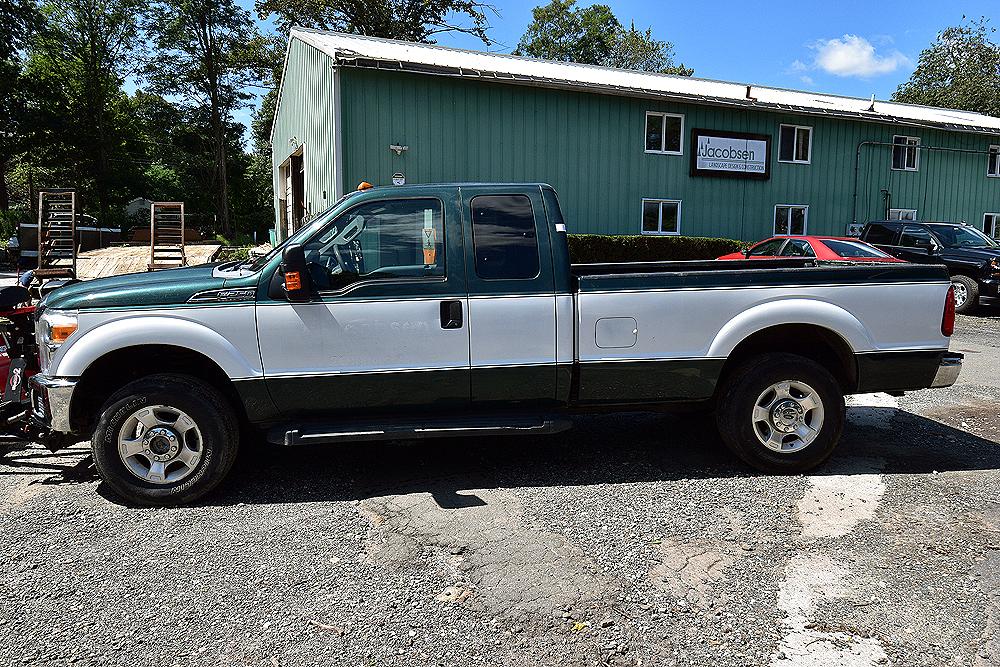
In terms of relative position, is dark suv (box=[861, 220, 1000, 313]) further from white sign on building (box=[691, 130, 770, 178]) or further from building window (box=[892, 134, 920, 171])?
building window (box=[892, 134, 920, 171])

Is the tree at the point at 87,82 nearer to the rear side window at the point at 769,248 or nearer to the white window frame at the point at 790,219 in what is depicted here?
the white window frame at the point at 790,219

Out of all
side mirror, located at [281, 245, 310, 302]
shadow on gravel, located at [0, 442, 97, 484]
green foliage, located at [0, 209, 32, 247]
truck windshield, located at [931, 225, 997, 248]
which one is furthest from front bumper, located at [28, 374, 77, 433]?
green foliage, located at [0, 209, 32, 247]

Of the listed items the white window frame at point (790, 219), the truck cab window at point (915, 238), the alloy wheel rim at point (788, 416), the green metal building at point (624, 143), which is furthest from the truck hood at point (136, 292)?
the white window frame at point (790, 219)

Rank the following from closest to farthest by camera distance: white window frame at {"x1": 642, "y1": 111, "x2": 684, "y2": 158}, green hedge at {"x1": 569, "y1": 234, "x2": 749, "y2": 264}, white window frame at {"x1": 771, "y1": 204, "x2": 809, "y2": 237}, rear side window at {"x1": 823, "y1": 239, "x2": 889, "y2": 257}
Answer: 1. rear side window at {"x1": 823, "y1": 239, "x2": 889, "y2": 257}
2. green hedge at {"x1": 569, "y1": 234, "x2": 749, "y2": 264}
3. white window frame at {"x1": 642, "y1": 111, "x2": 684, "y2": 158}
4. white window frame at {"x1": 771, "y1": 204, "x2": 809, "y2": 237}

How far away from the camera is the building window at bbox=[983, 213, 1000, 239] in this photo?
27922 millimetres

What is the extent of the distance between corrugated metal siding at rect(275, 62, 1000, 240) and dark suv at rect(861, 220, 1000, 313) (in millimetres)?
6934

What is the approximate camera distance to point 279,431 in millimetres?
4473

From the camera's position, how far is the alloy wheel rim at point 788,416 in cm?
491

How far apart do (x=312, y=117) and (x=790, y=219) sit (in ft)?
50.4

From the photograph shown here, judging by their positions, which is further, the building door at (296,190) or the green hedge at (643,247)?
the building door at (296,190)

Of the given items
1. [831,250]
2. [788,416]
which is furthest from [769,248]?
[788,416]

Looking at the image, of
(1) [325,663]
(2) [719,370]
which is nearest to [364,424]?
(1) [325,663]

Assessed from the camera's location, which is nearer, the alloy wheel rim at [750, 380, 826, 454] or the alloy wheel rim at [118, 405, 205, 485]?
the alloy wheel rim at [118, 405, 205, 485]

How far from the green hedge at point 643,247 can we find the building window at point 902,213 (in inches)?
326
